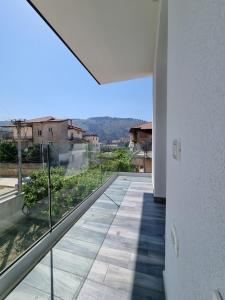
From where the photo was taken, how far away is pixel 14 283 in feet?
4.97

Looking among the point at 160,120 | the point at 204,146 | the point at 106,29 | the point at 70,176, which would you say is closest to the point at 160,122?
the point at 160,120

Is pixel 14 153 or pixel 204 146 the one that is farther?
pixel 14 153

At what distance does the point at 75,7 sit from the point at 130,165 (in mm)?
4148

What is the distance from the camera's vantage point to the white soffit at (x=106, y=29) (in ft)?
6.89

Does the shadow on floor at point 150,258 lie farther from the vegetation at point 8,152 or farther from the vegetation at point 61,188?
the vegetation at point 8,152

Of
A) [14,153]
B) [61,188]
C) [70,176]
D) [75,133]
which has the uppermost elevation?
[75,133]

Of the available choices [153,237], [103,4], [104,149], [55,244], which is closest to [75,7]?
[103,4]

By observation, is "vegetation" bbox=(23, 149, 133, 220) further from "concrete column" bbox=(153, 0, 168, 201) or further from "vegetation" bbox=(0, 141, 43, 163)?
"concrete column" bbox=(153, 0, 168, 201)

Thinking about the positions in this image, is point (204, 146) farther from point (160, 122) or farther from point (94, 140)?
point (94, 140)

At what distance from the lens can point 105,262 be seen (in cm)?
183

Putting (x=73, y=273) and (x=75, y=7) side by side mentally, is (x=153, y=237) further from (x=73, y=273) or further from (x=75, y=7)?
(x=75, y=7)

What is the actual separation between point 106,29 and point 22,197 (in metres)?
2.50

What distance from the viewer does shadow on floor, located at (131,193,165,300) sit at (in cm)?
149

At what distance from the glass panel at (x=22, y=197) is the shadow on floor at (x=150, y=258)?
3.74 ft
